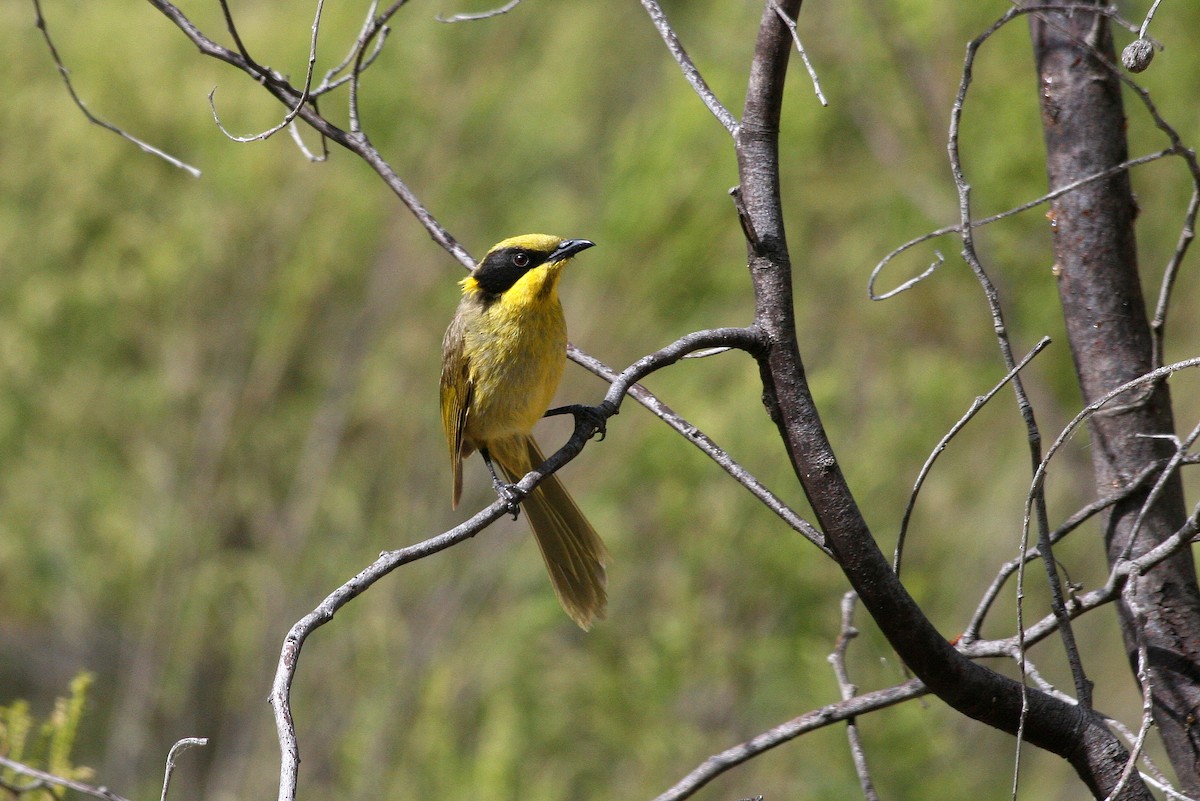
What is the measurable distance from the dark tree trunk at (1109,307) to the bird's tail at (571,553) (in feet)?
4.67

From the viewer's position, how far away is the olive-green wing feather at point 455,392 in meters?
3.33

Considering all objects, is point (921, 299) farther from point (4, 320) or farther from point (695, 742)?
point (4, 320)

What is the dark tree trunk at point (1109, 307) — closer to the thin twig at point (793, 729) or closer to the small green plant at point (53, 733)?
the thin twig at point (793, 729)

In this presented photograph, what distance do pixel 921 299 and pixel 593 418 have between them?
421 centimetres

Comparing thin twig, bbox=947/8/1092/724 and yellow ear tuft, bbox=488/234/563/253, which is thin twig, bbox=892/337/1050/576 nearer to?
thin twig, bbox=947/8/1092/724

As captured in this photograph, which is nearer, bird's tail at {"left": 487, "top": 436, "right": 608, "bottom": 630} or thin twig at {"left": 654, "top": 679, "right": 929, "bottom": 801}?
thin twig at {"left": 654, "top": 679, "right": 929, "bottom": 801}

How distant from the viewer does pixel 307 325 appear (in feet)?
20.5

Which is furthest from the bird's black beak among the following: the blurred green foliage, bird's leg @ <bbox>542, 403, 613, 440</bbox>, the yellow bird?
the blurred green foliage

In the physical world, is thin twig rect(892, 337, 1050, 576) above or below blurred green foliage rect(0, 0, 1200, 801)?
below

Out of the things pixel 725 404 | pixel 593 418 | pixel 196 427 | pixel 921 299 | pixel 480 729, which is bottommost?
pixel 593 418

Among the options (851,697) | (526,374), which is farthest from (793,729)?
(526,374)

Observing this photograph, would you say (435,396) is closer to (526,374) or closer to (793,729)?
(526,374)

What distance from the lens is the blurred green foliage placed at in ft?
17.5

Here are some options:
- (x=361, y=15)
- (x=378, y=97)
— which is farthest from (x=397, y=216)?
(x=361, y=15)
